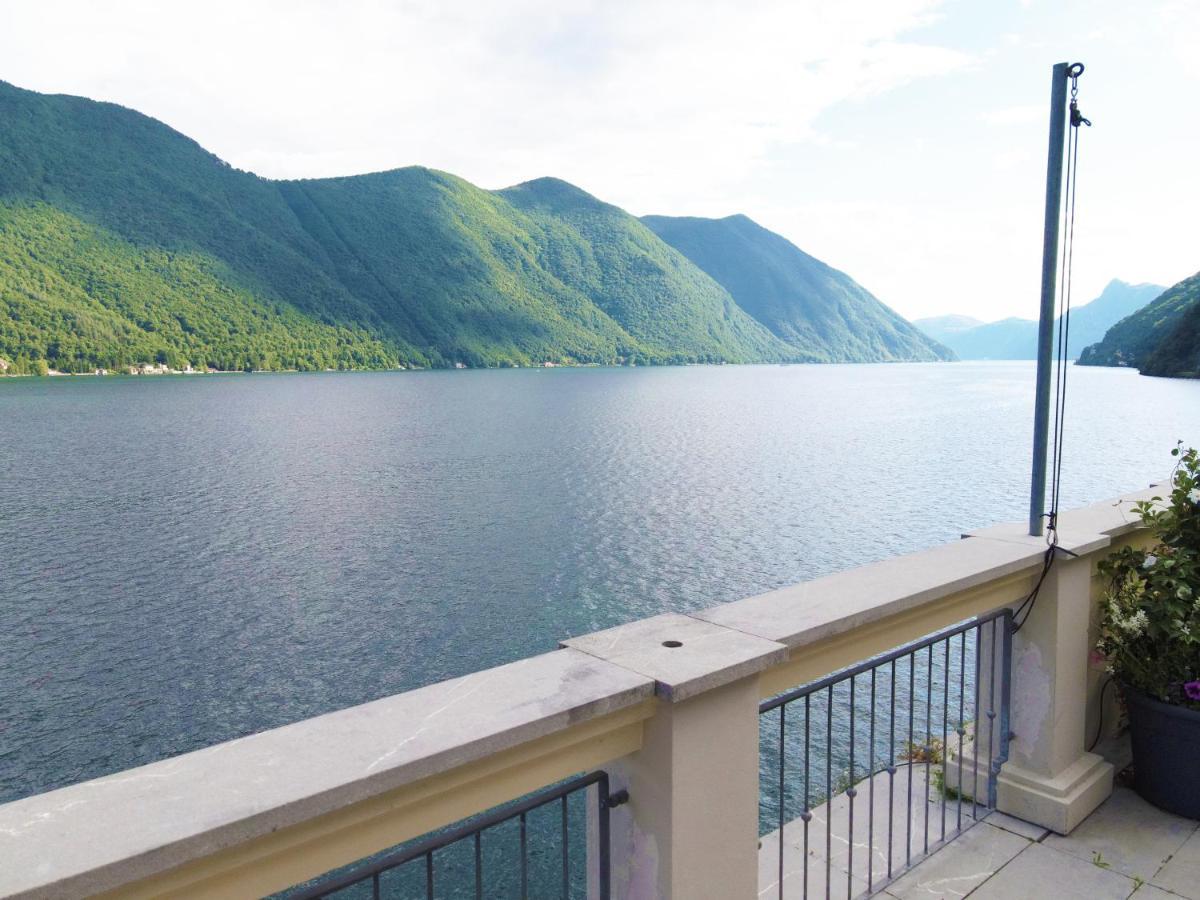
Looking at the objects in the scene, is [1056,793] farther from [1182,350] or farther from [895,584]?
[1182,350]

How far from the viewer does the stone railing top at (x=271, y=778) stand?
1280 mm

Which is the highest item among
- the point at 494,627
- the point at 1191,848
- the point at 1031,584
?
the point at 1031,584

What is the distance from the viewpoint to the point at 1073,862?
11.8 ft

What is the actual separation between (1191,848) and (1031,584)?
137 centimetres

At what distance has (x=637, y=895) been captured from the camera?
2.25m

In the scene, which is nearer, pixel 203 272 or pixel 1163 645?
pixel 1163 645

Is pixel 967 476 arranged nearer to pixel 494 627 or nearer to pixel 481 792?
pixel 494 627

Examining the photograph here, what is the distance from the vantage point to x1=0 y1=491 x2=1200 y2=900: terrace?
1.43m

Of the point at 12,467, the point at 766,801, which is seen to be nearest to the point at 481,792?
the point at 766,801

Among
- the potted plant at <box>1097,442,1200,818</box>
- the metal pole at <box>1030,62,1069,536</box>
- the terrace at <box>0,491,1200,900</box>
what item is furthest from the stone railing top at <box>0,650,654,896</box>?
the potted plant at <box>1097,442,1200,818</box>

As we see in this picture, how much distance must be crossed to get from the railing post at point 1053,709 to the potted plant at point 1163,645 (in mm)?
179

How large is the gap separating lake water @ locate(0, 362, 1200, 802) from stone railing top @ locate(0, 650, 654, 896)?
45.4 feet


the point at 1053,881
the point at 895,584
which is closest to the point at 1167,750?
the point at 1053,881

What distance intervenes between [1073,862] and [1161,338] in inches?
5149
